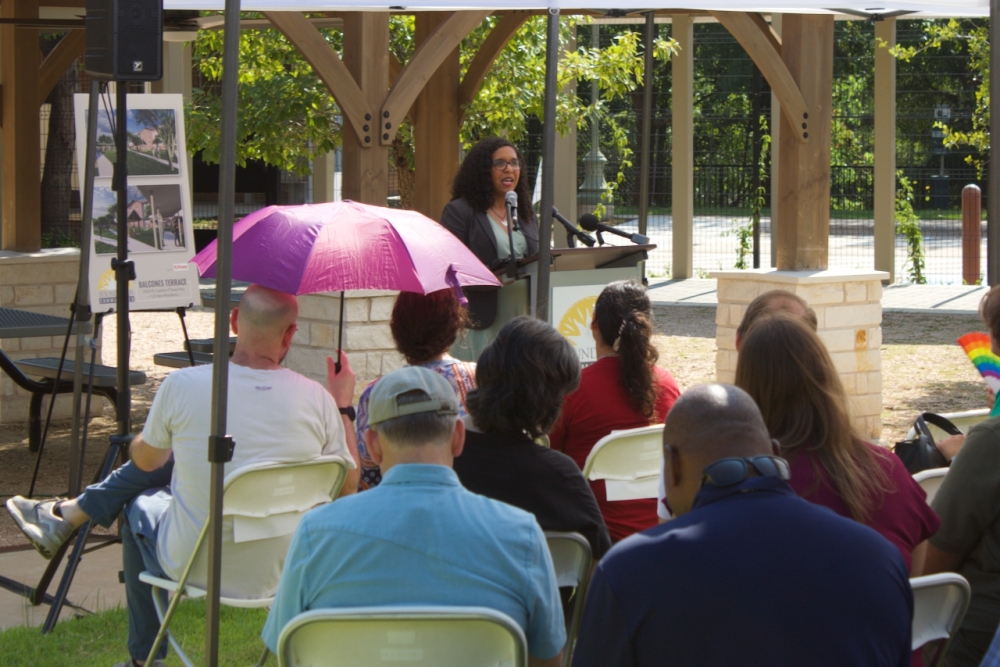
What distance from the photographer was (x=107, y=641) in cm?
434

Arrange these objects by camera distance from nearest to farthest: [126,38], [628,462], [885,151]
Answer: [628,462], [126,38], [885,151]

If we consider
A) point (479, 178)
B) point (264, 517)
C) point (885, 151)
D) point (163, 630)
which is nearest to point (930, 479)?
point (264, 517)

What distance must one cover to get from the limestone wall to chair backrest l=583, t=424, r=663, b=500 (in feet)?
18.3

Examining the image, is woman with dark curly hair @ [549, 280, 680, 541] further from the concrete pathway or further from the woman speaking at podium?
the woman speaking at podium

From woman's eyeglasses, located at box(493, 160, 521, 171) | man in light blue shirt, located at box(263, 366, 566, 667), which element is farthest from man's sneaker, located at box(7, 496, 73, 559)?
woman's eyeglasses, located at box(493, 160, 521, 171)

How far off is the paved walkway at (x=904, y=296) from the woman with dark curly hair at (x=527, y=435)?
1075 centimetres

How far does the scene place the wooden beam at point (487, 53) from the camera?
838 centimetres

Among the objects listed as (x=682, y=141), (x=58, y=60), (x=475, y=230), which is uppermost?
(x=682, y=141)

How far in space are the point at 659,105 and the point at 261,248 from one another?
98.0 feet

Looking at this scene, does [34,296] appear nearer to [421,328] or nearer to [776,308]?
[421,328]

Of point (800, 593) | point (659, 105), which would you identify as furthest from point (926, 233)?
point (800, 593)

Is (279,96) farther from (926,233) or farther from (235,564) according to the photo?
(926,233)

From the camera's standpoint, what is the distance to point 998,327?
3.18 meters

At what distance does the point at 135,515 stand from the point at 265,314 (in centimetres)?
78
